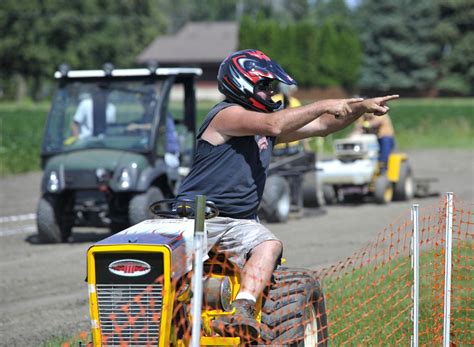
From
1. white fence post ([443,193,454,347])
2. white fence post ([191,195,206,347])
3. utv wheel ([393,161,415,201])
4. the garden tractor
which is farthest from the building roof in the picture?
white fence post ([191,195,206,347])

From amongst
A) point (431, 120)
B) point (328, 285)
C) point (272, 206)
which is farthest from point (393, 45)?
point (328, 285)

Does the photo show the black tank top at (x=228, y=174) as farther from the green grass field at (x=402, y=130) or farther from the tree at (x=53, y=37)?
the tree at (x=53, y=37)

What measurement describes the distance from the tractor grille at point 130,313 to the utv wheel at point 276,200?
368 inches

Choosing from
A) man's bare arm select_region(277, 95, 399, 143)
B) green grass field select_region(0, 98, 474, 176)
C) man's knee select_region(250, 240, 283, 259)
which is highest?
man's bare arm select_region(277, 95, 399, 143)

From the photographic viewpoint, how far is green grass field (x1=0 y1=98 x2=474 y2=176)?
27.7 m

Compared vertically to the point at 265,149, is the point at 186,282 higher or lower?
lower

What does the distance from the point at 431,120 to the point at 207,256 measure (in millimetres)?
39620

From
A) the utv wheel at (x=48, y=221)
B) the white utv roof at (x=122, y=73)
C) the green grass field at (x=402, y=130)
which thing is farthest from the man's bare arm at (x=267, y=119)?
the green grass field at (x=402, y=130)

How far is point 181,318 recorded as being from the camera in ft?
17.3

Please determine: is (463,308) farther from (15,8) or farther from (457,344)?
(15,8)

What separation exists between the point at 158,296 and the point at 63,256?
7392mm

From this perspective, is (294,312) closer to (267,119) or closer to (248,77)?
(267,119)

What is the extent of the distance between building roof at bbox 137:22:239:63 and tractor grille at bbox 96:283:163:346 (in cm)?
8884

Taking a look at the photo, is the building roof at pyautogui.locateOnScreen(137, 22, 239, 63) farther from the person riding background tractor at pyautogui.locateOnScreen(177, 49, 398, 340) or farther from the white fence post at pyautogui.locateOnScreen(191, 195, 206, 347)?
the white fence post at pyautogui.locateOnScreen(191, 195, 206, 347)
